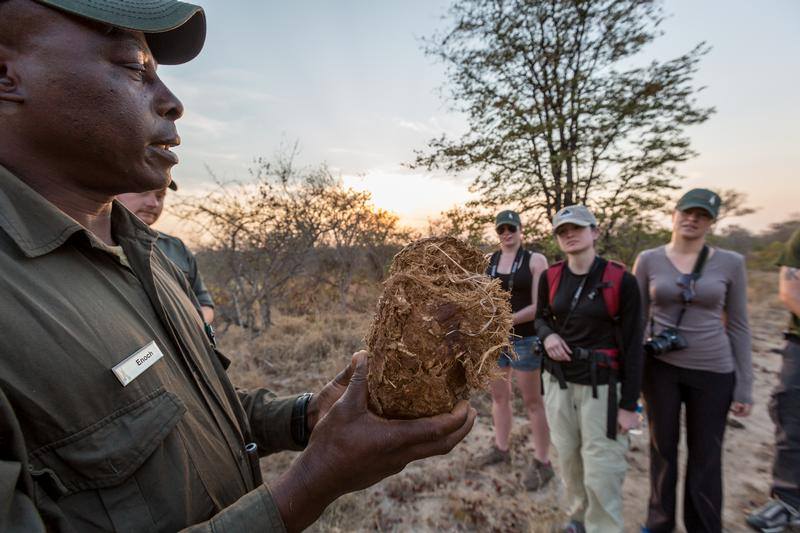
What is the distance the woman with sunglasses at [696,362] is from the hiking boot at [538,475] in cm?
90

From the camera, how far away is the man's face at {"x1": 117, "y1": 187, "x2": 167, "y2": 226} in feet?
9.50

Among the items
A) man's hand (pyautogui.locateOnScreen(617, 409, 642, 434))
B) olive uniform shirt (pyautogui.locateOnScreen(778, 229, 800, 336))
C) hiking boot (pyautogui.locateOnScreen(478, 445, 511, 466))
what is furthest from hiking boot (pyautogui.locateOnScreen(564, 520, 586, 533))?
olive uniform shirt (pyautogui.locateOnScreen(778, 229, 800, 336))

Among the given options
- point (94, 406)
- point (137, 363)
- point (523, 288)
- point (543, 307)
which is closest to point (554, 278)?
point (543, 307)

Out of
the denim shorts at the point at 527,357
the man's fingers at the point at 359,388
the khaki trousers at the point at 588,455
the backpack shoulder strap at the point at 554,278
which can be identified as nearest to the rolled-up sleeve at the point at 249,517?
the man's fingers at the point at 359,388

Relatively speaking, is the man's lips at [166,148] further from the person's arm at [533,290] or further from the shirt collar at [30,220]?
the person's arm at [533,290]

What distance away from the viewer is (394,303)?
122 centimetres

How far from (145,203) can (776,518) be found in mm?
5939

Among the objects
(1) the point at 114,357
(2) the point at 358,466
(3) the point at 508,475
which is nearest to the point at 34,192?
(1) the point at 114,357

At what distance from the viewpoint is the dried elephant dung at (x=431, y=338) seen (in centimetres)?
116

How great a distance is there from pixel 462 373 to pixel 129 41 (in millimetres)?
1581

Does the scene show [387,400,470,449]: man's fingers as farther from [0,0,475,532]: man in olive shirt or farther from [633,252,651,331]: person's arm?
[633,252,651,331]: person's arm

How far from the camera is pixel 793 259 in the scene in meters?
3.01

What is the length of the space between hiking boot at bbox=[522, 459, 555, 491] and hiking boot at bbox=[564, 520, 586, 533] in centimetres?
63

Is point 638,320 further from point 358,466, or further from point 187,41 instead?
point 187,41
